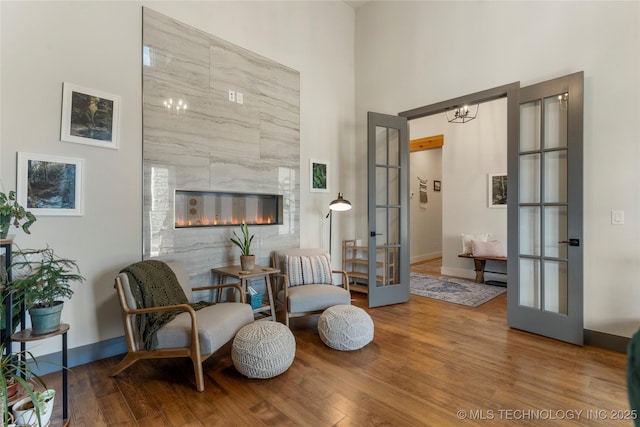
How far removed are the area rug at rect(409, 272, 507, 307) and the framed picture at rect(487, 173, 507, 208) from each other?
1452 millimetres

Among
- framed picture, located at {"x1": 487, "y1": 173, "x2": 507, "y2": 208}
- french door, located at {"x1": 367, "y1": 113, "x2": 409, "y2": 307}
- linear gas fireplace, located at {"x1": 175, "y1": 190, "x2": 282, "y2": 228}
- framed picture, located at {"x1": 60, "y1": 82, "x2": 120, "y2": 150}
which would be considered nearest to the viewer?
framed picture, located at {"x1": 60, "y1": 82, "x2": 120, "y2": 150}

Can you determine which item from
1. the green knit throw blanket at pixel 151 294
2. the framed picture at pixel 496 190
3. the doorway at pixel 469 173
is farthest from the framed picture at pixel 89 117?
the framed picture at pixel 496 190

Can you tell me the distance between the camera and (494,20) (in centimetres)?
343

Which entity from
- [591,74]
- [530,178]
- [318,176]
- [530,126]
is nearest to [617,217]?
[530,178]

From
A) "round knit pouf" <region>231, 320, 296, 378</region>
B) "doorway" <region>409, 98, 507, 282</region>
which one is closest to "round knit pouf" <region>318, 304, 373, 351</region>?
"round knit pouf" <region>231, 320, 296, 378</region>

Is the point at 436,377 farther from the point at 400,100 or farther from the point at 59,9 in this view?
the point at 59,9

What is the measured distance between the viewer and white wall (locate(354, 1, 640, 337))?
8.71ft

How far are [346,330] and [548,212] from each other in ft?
7.58

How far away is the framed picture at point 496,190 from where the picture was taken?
537 centimetres

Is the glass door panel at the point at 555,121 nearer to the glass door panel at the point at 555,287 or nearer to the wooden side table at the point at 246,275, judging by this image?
the glass door panel at the point at 555,287

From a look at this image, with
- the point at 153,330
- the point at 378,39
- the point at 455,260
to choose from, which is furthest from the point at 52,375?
the point at 455,260

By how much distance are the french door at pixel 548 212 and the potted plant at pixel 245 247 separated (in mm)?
2705

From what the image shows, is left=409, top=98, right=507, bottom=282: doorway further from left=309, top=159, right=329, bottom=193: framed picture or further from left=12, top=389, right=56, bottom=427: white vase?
left=12, top=389, right=56, bottom=427: white vase

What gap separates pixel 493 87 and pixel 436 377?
3.05 m
